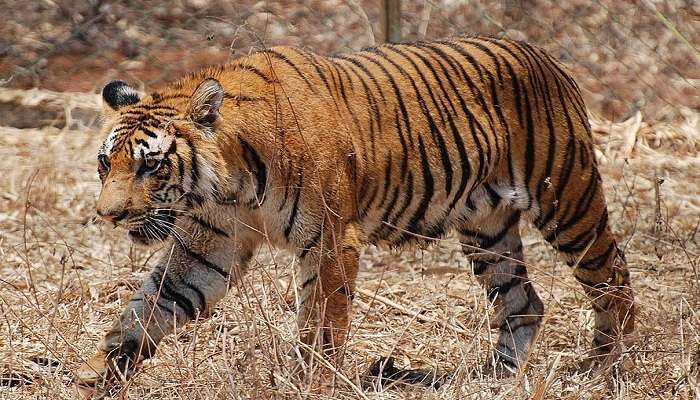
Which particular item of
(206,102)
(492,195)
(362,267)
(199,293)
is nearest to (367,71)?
(492,195)

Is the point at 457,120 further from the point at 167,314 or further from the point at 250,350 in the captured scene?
the point at 250,350

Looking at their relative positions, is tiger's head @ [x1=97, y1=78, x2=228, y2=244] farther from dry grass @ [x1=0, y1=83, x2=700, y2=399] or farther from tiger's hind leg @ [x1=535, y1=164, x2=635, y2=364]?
tiger's hind leg @ [x1=535, y1=164, x2=635, y2=364]

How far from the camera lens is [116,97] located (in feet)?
14.1

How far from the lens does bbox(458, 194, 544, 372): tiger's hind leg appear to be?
5.03m

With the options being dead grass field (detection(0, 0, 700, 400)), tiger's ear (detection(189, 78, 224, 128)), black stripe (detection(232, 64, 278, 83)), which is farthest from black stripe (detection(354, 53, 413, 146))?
tiger's ear (detection(189, 78, 224, 128))

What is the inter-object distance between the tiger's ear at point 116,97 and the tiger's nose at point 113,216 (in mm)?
546

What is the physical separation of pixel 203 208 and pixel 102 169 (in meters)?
0.37

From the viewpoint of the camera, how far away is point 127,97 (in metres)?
4.30

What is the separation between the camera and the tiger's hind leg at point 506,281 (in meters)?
5.03

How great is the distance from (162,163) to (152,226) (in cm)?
22

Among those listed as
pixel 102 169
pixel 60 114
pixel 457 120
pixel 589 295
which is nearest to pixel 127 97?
pixel 102 169

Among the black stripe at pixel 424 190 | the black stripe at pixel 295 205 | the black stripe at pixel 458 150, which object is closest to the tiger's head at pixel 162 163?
the black stripe at pixel 295 205

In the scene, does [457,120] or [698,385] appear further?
[457,120]

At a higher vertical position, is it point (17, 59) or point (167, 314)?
point (167, 314)
